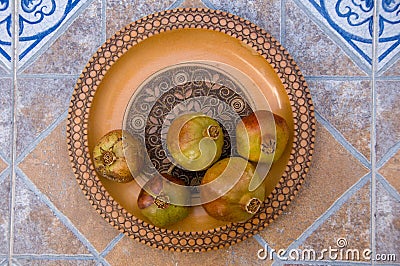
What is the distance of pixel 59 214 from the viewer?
2.93ft

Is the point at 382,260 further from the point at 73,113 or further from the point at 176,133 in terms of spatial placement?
the point at 73,113

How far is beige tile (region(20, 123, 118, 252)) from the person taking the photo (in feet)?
2.91

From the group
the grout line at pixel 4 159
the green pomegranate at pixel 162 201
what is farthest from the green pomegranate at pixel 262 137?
the grout line at pixel 4 159

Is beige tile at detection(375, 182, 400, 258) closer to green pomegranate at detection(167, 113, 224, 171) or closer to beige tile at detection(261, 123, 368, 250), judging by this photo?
beige tile at detection(261, 123, 368, 250)

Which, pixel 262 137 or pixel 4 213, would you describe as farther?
pixel 4 213

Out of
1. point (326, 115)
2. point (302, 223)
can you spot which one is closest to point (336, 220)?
point (302, 223)

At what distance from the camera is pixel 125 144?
2.64 ft

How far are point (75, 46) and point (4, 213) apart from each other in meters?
0.33

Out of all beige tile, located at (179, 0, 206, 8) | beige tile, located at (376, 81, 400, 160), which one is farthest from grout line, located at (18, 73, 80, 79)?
beige tile, located at (376, 81, 400, 160)

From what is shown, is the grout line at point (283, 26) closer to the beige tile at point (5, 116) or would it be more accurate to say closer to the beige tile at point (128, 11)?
the beige tile at point (128, 11)

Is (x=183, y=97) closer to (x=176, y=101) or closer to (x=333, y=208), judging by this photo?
(x=176, y=101)

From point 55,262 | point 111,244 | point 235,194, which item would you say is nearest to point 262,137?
point 235,194

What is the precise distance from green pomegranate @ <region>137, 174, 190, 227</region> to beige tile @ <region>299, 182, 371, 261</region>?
0.23m

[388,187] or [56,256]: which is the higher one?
[388,187]
